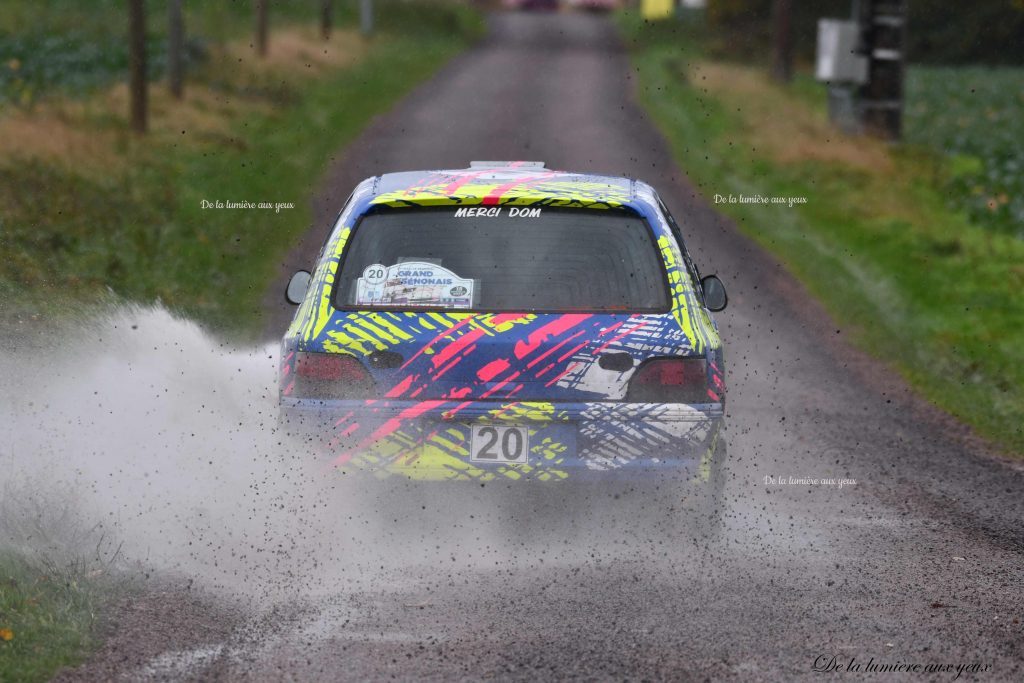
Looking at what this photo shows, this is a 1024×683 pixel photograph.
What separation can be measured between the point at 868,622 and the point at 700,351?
1.47 meters

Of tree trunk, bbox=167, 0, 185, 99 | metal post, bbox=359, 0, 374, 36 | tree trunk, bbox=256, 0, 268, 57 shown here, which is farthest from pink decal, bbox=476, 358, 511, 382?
metal post, bbox=359, 0, 374, 36

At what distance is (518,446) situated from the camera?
24.0 ft

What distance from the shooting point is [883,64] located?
28578 millimetres

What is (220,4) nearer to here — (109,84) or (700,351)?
(109,84)

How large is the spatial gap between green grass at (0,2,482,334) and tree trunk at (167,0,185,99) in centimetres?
124

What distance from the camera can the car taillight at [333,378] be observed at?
24.2 feet

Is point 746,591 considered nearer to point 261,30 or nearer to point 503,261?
point 503,261

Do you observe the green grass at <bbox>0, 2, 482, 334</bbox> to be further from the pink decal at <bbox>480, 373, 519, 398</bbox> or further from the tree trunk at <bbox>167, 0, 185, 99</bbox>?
the pink decal at <bbox>480, 373, 519, 398</bbox>

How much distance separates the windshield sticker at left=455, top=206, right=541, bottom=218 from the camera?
773cm

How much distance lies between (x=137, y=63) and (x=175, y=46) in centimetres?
374

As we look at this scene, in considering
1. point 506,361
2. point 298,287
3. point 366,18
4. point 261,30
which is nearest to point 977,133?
point 261,30

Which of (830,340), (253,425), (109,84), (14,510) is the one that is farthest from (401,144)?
(14,510)

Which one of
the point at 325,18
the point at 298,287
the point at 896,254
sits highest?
the point at 298,287

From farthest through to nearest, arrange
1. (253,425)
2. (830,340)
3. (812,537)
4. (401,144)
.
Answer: (401,144), (830,340), (253,425), (812,537)
